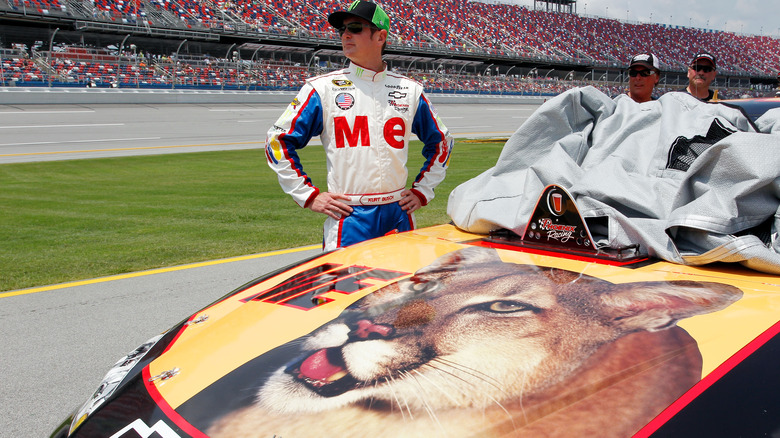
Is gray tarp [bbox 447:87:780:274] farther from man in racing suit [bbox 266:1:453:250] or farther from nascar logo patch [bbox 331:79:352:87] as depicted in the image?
nascar logo patch [bbox 331:79:352:87]

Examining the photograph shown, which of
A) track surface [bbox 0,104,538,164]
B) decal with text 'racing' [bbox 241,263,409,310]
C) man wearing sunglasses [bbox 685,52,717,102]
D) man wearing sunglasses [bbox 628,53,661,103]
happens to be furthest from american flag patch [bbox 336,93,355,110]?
track surface [bbox 0,104,538,164]


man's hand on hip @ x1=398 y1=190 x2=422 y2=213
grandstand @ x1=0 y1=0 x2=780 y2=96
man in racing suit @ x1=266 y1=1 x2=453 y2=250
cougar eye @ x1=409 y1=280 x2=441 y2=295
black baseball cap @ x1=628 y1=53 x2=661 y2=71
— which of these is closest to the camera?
cougar eye @ x1=409 y1=280 x2=441 y2=295

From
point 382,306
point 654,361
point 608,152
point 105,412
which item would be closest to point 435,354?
point 382,306

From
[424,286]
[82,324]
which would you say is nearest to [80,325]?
[82,324]

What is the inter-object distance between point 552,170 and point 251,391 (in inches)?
57.3

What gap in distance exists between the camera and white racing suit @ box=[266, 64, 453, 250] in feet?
9.55

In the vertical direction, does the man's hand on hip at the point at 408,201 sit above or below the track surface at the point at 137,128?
above

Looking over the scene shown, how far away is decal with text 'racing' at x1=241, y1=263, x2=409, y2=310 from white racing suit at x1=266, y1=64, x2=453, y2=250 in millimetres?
948

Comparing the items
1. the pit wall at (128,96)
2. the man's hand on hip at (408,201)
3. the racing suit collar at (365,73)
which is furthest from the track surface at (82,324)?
the pit wall at (128,96)

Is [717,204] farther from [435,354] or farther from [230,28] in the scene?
[230,28]

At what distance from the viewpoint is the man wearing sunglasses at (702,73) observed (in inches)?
232

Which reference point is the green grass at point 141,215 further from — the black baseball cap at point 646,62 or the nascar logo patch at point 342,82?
the nascar logo patch at point 342,82

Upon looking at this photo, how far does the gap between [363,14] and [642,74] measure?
2926mm

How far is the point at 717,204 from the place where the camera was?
181 cm
